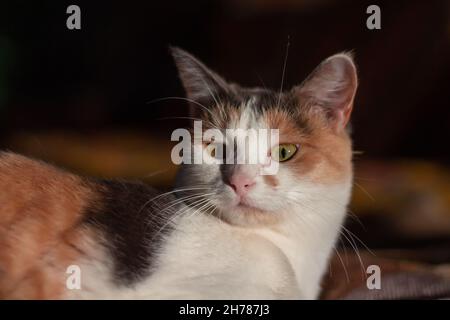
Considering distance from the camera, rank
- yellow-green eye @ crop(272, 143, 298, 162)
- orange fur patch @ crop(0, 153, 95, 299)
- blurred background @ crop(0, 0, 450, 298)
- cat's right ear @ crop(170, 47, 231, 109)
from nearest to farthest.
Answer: orange fur patch @ crop(0, 153, 95, 299)
yellow-green eye @ crop(272, 143, 298, 162)
cat's right ear @ crop(170, 47, 231, 109)
blurred background @ crop(0, 0, 450, 298)

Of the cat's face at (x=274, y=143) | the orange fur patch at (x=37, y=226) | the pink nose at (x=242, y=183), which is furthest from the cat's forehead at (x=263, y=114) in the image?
the orange fur patch at (x=37, y=226)

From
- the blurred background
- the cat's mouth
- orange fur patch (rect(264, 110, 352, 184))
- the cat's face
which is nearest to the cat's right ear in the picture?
the cat's face

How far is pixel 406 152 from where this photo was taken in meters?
2.72

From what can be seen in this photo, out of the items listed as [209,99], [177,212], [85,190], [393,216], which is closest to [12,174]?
[85,190]

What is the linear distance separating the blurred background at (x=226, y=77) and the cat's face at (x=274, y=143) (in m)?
1.12

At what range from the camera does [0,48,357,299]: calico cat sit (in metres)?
1.07

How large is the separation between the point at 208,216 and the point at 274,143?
20 cm

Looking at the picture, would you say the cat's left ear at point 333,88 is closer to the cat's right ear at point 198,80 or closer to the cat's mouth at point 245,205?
the cat's right ear at point 198,80

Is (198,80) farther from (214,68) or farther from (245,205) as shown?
(214,68)

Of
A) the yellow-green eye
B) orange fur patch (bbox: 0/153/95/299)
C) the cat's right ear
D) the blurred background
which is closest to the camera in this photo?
orange fur patch (bbox: 0/153/95/299)

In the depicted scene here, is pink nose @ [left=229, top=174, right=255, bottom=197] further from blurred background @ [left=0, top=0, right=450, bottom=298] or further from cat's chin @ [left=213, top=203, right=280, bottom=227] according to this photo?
blurred background @ [left=0, top=0, right=450, bottom=298]

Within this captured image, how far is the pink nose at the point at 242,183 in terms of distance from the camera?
1.11 meters

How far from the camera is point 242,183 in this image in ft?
3.64
